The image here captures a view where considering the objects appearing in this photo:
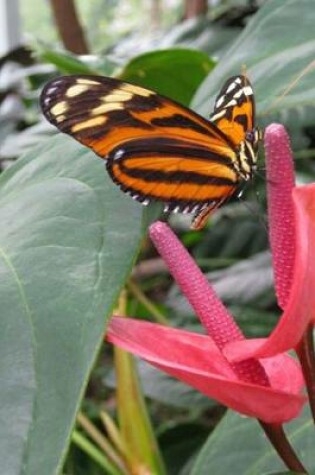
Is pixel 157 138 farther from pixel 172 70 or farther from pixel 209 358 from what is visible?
pixel 172 70

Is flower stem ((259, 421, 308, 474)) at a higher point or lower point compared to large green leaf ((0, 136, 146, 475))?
lower

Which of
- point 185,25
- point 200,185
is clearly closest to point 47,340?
point 200,185

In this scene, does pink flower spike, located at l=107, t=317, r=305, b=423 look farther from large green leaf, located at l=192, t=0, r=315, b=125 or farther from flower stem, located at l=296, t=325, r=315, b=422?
large green leaf, located at l=192, t=0, r=315, b=125

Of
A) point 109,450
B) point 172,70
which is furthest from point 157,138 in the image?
point 172,70

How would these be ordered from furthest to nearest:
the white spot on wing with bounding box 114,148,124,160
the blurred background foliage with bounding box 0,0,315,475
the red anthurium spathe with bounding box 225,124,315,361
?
the blurred background foliage with bounding box 0,0,315,475
the white spot on wing with bounding box 114,148,124,160
the red anthurium spathe with bounding box 225,124,315,361

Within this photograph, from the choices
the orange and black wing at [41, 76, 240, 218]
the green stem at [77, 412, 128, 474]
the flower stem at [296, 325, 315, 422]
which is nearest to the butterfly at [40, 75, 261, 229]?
the orange and black wing at [41, 76, 240, 218]

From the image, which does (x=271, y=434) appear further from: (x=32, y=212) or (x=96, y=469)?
(x=96, y=469)
